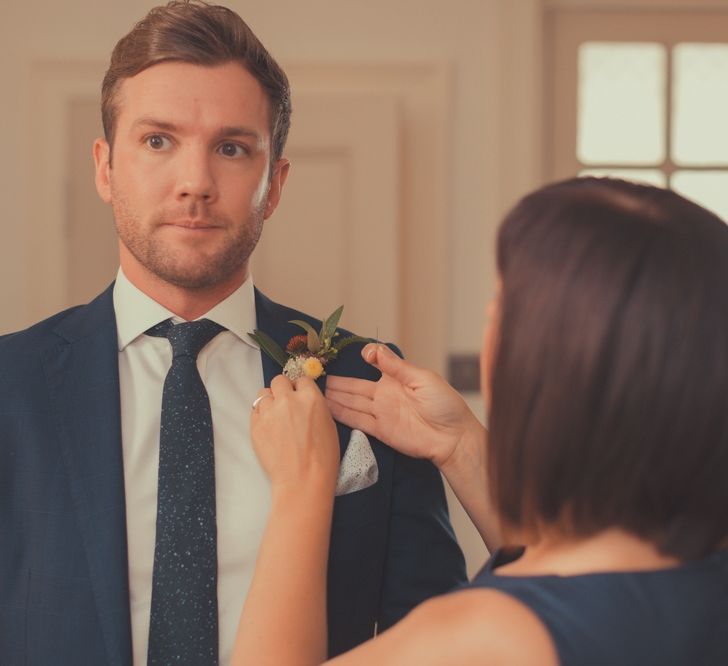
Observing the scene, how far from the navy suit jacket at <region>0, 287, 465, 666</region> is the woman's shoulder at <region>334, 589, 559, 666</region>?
465 mm

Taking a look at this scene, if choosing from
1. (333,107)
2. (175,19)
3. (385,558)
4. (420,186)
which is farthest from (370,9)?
(385,558)

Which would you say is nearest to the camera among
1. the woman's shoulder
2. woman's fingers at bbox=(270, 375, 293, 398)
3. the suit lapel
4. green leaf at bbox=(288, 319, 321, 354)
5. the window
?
the woman's shoulder

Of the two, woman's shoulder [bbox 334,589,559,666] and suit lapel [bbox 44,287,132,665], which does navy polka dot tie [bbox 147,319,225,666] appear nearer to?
suit lapel [bbox 44,287,132,665]

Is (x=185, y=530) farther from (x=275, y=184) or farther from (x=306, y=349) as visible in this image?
(x=275, y=184)

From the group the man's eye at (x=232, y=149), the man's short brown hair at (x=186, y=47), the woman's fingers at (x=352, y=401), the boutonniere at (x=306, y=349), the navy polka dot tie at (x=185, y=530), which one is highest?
the man's short brown hair at (x=186, y=47)

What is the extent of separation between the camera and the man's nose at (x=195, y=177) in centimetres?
141

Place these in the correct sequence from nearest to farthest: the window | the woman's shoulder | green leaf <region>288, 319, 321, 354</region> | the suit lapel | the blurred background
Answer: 1. the woman's shoulder
2. the suit lapel
3. green leaf <region>288, 319, 321, 354</region>
4. the blurred background
5. the window

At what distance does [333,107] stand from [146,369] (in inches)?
76.3

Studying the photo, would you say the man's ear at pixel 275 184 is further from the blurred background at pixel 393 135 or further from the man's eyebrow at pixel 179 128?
the blurred background at pixel 393 135

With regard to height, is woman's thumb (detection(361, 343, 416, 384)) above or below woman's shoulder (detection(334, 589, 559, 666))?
above

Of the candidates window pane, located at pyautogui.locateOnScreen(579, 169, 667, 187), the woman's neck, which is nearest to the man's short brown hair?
the woman's neck

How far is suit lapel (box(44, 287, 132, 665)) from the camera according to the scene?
1.26 metres

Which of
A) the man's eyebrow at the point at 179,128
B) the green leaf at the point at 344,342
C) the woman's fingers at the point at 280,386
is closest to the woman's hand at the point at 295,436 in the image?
the woman's fingers at the point at 280,386

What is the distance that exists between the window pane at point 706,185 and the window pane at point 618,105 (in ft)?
0.32
